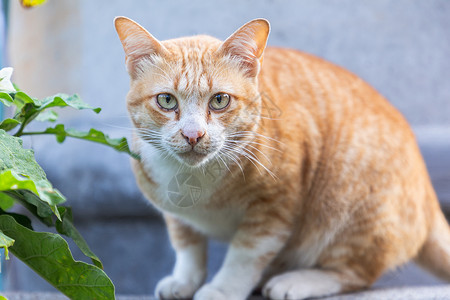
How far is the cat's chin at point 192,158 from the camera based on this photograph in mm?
1123

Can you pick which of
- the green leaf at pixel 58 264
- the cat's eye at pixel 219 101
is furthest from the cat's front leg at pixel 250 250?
the green leaf at pixel 58 264

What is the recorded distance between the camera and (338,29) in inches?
87.2

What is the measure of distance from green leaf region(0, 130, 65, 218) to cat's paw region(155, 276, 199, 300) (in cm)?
69

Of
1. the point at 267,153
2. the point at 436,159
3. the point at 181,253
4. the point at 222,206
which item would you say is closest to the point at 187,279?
the point at 181,253

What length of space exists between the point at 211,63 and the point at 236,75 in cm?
6

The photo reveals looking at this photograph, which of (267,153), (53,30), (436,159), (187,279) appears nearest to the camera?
(267,153)

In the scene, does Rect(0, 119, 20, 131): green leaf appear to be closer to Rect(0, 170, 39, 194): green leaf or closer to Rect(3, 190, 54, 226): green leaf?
Rect(3, 190, 54, 226): green leaf

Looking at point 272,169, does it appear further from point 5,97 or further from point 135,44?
point 5,97

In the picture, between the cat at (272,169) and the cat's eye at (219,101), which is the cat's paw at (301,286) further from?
the cat's eye at (219,101)

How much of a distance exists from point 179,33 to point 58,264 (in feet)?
4.23

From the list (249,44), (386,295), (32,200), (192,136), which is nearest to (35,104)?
(32,200)

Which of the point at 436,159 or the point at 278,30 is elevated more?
the point at 278,30

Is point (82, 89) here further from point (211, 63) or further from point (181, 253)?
point (211, 63)

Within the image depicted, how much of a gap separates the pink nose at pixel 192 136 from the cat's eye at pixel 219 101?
0.31 ft
